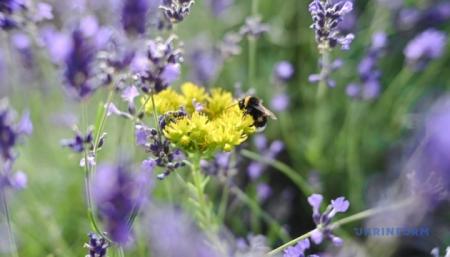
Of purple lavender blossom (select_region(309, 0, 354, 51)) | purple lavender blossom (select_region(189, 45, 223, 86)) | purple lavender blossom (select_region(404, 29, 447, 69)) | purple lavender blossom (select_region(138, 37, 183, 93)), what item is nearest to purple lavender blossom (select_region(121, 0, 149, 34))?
purple lavender blossom (select_region(138, 37, 183, 93))

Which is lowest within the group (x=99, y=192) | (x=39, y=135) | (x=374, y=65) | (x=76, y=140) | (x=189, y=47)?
(x=99, y=192)

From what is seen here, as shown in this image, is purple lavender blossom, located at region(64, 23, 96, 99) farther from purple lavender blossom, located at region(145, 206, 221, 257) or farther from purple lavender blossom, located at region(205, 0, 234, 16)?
purple lavender blossom, located at region(205, 0, 234, 16)

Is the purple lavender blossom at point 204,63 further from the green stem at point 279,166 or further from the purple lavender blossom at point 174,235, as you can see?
the purple lavender blossom at point 174,235

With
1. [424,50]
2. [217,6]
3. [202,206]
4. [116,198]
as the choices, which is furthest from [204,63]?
[116,198]

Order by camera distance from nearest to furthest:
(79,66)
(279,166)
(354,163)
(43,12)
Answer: (79,66), (43,12), (279,166), (354,163)

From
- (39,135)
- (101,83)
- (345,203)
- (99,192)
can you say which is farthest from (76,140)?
(39,135)

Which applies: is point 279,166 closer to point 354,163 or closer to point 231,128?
point 354,163

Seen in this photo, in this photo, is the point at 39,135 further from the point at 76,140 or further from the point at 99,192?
the point at 99,192
